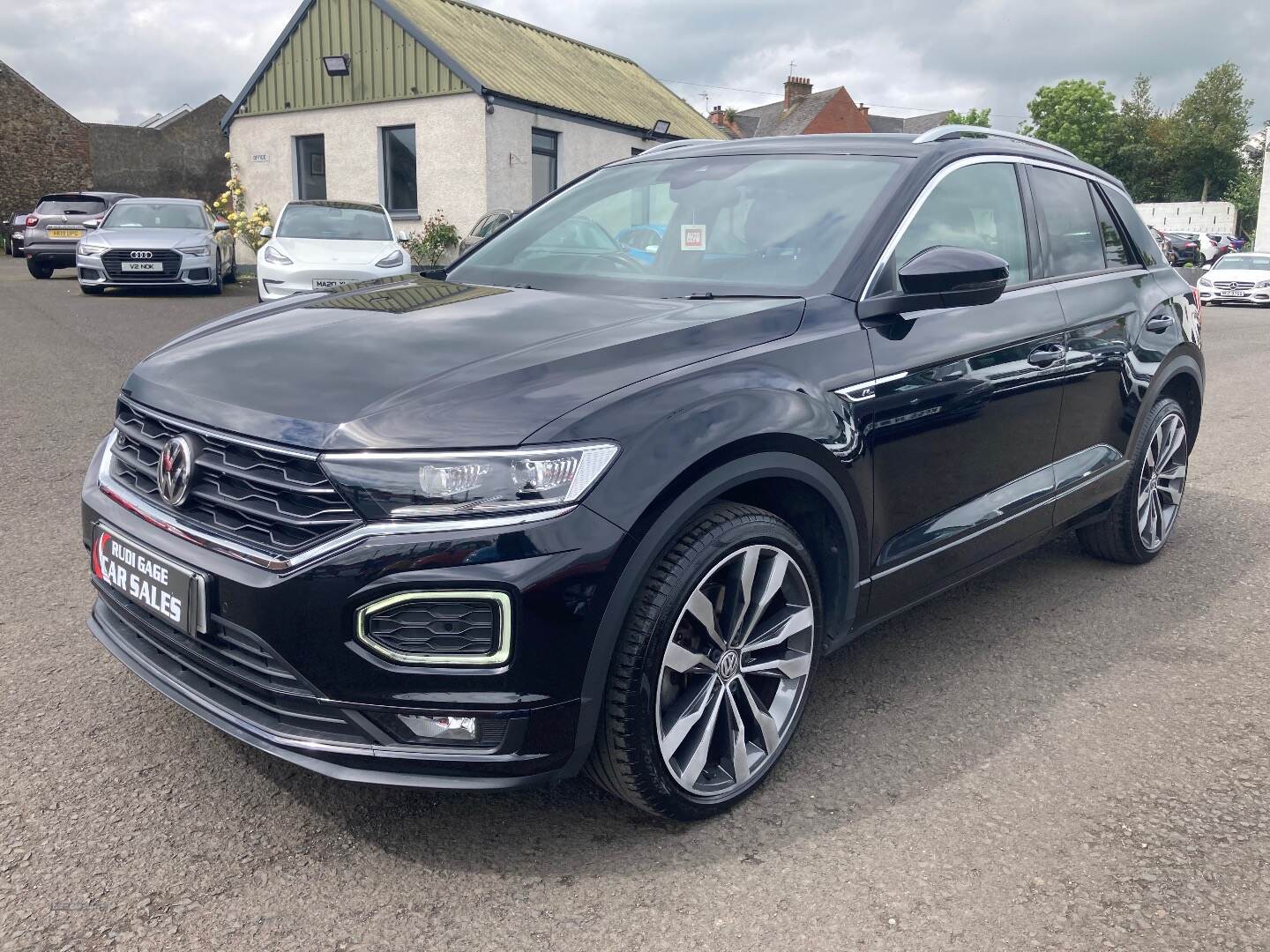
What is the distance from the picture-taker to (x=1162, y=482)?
4863mm

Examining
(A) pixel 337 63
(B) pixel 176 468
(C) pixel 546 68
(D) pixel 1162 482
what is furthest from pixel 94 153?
(B) pixel 176 468

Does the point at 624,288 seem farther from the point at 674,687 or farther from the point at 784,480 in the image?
the point at 674,687

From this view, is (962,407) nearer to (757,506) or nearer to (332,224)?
(757,506)

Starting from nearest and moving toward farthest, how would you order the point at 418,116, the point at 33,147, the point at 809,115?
the point at 418,116, the point at 33,147, the point at 809,115

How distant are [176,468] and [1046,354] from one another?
2.73 meters

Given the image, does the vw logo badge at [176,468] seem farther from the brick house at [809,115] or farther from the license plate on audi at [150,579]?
the brick house at [809,115]

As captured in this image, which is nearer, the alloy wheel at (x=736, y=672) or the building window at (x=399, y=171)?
the alloy wheel at (x=736, y=672)

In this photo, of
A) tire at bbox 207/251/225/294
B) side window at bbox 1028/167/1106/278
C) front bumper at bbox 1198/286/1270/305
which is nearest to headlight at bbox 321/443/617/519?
side window at bbox 1028/167/1106/278

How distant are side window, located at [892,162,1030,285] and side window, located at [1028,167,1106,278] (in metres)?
0.17

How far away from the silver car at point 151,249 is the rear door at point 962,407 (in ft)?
48.9

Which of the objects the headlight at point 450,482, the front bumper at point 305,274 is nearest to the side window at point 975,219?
the headlight at point 450,482

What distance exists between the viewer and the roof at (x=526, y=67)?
21.1m

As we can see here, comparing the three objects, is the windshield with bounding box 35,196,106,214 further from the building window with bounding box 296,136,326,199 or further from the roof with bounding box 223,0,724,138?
the building window with bounding box 296,136,326,199

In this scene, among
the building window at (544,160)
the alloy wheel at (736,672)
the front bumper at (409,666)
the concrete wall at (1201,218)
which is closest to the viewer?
the front bumper at (409,666)
